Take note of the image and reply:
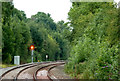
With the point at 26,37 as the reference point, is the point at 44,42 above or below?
above

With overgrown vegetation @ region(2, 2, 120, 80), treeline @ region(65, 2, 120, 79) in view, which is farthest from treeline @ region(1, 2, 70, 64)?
treeline @ region(65, 2, 120, 79)

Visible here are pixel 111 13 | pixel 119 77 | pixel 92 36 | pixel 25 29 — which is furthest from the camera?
pixel 25 29

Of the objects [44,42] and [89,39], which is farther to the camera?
[44,42]

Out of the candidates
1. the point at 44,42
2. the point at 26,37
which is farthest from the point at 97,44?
the point at 44,42

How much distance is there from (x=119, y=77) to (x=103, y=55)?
194 cm

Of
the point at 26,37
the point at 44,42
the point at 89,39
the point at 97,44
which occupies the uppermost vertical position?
the point at 44,42

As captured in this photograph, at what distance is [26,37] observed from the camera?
48.6 meters

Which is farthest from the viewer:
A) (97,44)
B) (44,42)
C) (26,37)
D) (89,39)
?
(44,42)

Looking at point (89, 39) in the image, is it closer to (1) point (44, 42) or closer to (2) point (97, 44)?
(2) point (97, 44)

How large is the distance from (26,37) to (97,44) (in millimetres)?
35897

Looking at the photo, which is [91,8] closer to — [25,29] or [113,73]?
[113,73]

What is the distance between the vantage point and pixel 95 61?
13.0 m

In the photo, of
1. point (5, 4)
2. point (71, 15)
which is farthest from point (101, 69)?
point (5, 4)

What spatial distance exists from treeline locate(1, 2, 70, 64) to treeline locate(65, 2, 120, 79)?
6297 mm
